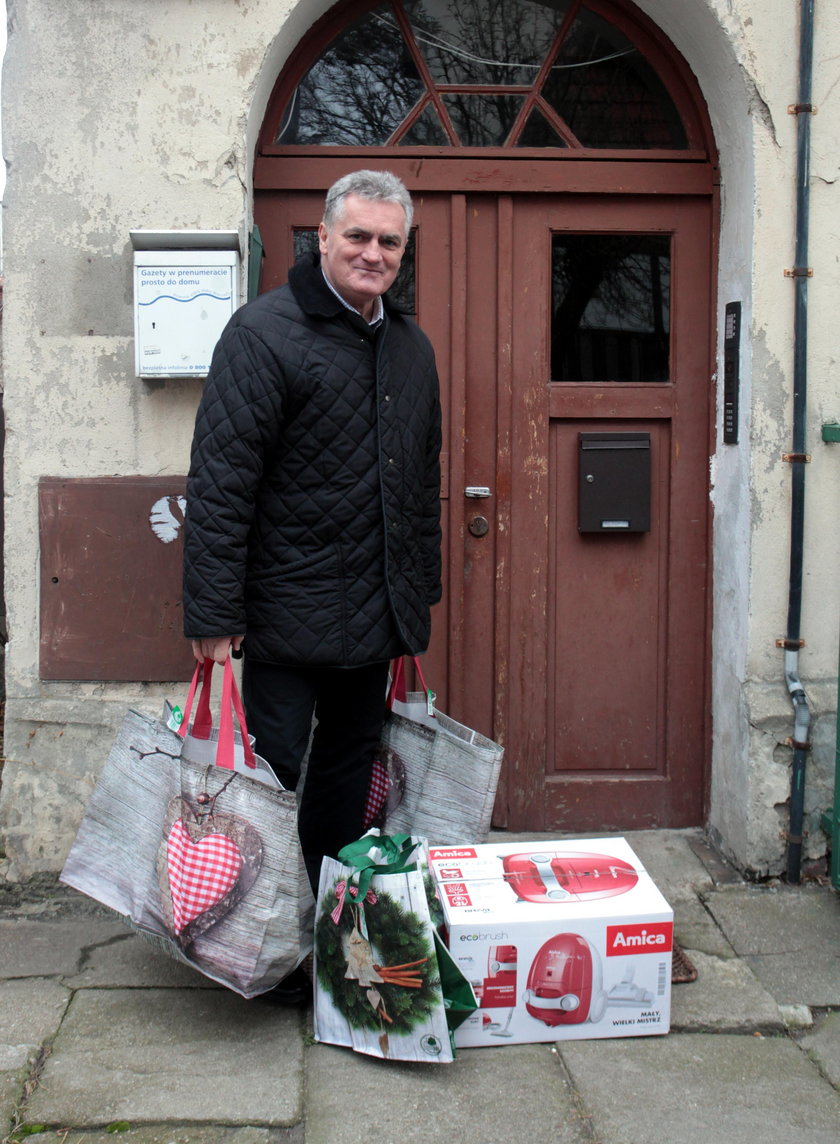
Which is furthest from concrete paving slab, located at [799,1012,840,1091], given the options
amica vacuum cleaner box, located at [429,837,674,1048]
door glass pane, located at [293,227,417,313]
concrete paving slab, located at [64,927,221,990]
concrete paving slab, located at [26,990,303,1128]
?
door glass pane, located at [293,227,417,313]

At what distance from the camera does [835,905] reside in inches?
138

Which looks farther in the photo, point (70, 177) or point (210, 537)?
point (70, 177)

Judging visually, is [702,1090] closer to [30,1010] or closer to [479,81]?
[30,1010]

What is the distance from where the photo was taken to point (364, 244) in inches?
110

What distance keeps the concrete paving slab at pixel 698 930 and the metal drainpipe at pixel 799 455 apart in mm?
378

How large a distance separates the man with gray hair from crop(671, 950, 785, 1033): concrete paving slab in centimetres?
101

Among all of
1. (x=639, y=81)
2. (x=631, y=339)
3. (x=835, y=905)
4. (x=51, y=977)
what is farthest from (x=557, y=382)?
(x=51, y=977)

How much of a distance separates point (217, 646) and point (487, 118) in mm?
2105

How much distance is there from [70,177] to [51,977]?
2276mm

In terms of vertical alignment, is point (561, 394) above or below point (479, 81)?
below

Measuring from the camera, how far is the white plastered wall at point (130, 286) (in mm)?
3381

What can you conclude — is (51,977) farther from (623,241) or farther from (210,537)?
(623,241)

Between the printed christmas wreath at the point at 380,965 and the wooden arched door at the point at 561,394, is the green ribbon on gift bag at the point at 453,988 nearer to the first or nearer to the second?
the printed christmas wreath at the point at 380,965

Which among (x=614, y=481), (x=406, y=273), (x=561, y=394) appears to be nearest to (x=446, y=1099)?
(x=614, y=481)
